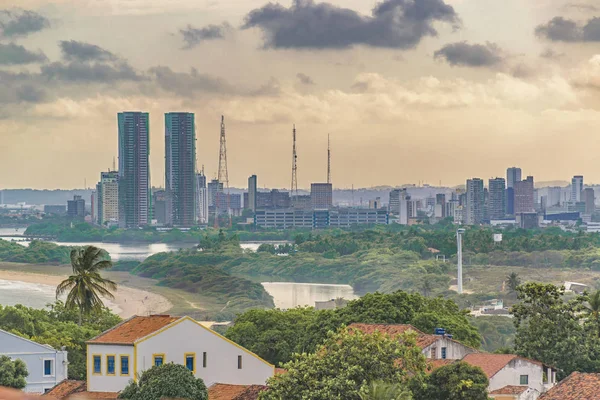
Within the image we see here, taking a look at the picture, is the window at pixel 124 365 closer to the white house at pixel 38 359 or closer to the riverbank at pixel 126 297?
the white house at pixel 38 359

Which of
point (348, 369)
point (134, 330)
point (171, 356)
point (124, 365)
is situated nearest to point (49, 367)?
point (134, 330)

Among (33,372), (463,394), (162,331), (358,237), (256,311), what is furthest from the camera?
(358,237)

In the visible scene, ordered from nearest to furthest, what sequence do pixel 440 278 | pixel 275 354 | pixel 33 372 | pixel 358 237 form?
pixel 33 372, pixel 275 354, pixel 440 278, pixel 358 237

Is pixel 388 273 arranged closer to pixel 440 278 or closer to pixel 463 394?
pixel 440 278

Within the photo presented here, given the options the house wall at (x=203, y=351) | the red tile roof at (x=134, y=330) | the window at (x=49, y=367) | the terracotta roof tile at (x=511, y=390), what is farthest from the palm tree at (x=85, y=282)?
the terracotta roof tile at (x=511, y=390)

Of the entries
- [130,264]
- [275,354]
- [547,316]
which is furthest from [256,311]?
[130,264]

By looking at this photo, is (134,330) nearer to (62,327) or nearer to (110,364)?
(110,364)

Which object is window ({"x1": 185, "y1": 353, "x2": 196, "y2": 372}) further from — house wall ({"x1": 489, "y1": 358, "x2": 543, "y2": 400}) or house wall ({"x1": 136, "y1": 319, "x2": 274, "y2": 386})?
house wall ({"x1": 489, "y1": 358, "x2": 543, "y2": 400})
